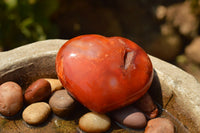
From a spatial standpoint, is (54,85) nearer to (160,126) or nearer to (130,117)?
(130,117)

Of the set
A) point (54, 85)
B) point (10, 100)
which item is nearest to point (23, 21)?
point (54, 85)

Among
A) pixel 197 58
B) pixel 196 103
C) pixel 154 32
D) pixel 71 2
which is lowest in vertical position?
pixel 197 58

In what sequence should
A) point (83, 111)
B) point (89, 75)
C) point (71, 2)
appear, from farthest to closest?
point (71, 2)
point (83, 111)
point (89, 75)

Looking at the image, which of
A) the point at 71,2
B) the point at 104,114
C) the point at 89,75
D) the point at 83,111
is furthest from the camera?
the point at 71,2

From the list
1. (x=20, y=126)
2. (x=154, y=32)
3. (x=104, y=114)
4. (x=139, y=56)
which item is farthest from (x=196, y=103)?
(x=154, y=32)

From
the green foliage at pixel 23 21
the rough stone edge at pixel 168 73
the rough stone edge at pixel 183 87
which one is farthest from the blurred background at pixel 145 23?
the rough stone edge at pixel 183 87

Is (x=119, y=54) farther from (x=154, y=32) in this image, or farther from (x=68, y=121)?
(x=154, y=32)

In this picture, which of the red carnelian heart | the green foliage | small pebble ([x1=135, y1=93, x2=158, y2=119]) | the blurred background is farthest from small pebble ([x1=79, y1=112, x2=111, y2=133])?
the blurred background
